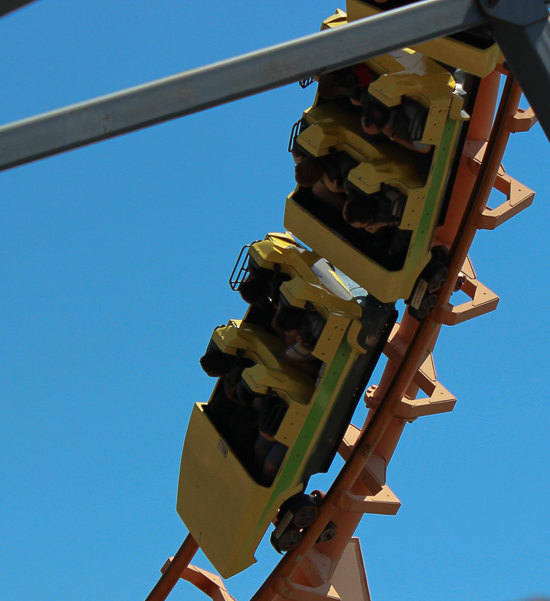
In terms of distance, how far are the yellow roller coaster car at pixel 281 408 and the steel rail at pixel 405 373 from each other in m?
0.17

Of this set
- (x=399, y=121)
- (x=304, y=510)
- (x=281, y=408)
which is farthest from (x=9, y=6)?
(x=304, y=510)

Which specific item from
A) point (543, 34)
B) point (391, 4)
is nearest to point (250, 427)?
point (391, 4)

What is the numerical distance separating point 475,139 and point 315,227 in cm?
119

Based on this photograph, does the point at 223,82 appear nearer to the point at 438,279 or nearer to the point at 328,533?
the point at 438,279

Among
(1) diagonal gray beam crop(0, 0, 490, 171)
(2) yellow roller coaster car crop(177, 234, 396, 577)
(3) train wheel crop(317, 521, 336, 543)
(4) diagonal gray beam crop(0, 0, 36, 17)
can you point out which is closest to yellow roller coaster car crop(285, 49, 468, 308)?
(2) yellow roller coaster car crop(177, 234, 396, 577)

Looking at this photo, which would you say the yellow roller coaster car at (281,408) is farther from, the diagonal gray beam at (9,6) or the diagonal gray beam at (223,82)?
the diagonal gray beam at (9,6)

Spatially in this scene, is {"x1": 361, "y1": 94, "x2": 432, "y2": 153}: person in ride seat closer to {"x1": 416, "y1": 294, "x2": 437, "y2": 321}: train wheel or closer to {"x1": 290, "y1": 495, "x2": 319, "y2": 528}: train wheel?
{"x1": 416, "y1": 294, "x2": 437, "y2": 321}: train wheel

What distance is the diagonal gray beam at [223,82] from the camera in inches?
88.0

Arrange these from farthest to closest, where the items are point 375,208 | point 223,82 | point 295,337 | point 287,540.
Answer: point 287,540, point 295,337, point 375,208, point 223,82

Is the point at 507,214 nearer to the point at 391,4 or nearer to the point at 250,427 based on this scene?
the point at 391,4

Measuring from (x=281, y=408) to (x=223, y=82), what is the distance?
3.50m

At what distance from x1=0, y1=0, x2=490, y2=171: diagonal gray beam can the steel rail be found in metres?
3.34

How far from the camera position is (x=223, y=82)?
2393 mm

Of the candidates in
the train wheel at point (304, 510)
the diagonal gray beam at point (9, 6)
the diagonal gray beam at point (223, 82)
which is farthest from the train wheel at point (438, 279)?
the diagonal gray beam at point (9, 6)
